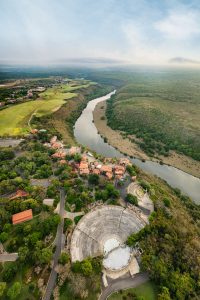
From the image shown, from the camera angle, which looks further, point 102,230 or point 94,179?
point 94,179

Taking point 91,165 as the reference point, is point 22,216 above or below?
above

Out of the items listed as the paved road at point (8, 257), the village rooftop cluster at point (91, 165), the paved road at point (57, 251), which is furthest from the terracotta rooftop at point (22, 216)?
the village rooftop cluster at point (91, 165)

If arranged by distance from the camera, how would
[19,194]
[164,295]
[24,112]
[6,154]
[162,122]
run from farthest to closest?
[162,122] < [24,112] < [6,154] < [19,194] < [164,295]

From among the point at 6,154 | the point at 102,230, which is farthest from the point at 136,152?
the point at 102,230

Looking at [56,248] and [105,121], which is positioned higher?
[56,248]

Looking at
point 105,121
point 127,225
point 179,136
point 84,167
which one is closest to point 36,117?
point 105,121

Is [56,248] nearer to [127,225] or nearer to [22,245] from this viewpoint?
[22,245]

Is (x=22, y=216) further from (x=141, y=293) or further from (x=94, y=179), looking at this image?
(x=141, y=293)

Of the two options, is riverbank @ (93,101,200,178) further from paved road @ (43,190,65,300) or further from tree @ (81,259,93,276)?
tree @ (81,259,93,276)

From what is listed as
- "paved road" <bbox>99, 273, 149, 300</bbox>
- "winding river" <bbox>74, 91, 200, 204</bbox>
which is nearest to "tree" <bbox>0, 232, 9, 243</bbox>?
"paved road" <bbox>99, 273, 149, 300</bbox>
